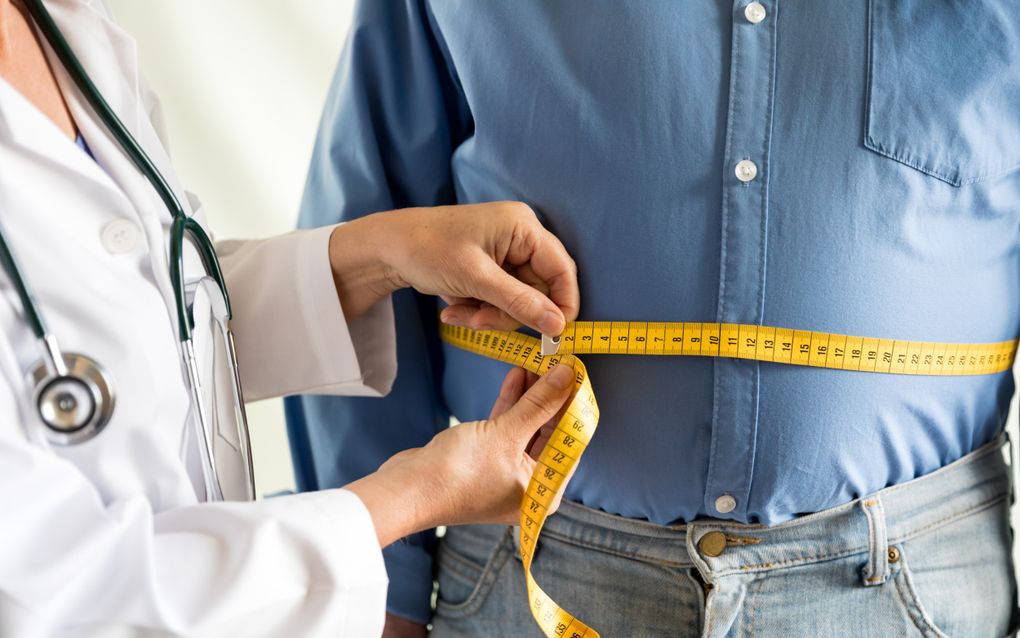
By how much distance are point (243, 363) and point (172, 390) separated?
1.40 ft

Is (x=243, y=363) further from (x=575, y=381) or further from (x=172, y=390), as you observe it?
(x=575, y=381)

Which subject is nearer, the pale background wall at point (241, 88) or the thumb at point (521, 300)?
the thumb at point (521, 300)

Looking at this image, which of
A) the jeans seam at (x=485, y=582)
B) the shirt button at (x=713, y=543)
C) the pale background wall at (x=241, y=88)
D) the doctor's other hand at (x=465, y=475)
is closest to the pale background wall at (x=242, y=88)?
the pale background wall at (x=241, y=88)

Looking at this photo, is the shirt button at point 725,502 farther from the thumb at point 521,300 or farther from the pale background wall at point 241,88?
the pale background wall at point 241,88

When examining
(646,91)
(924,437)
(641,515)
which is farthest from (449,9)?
(924,437)

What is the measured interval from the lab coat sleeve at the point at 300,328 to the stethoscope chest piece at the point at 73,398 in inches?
19.2

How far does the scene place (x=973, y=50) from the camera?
49.2 inches

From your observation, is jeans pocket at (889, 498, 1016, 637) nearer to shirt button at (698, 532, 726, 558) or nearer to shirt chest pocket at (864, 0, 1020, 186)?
shirt button at (698, 532, 726, 558)

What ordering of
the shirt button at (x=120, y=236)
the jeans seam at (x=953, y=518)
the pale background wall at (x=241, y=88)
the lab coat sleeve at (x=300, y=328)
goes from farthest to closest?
the pale background wall at (x=241, y=88) → the lab coat sleeve at (x=300, y=328) → the jeans seam at (x=953, y=518) → the shirt button at (x=120, y=236)

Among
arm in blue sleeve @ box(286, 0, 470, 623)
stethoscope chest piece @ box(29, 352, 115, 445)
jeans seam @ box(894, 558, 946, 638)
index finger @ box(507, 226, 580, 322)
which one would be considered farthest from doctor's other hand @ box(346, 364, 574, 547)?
jeans seam @ box(894, 558, 946, 638)

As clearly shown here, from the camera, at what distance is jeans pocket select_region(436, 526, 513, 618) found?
5.07 feet

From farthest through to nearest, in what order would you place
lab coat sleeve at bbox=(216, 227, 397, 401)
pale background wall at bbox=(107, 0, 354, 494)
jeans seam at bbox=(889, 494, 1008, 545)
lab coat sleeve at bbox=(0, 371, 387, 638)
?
pale background wall at bbox=(107, 0, 354, 494), lab coat sleeve at bbox=(216, 227, 397, 401), jeans seam at bbox=(889, 494, 1008, 545), lab coat sleeve at bbox=(0, 371, 387, 638)

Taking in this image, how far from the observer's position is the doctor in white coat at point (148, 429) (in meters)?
0.99

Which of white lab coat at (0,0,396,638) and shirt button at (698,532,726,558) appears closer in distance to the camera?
white lab coat at (0,0,396,638)
